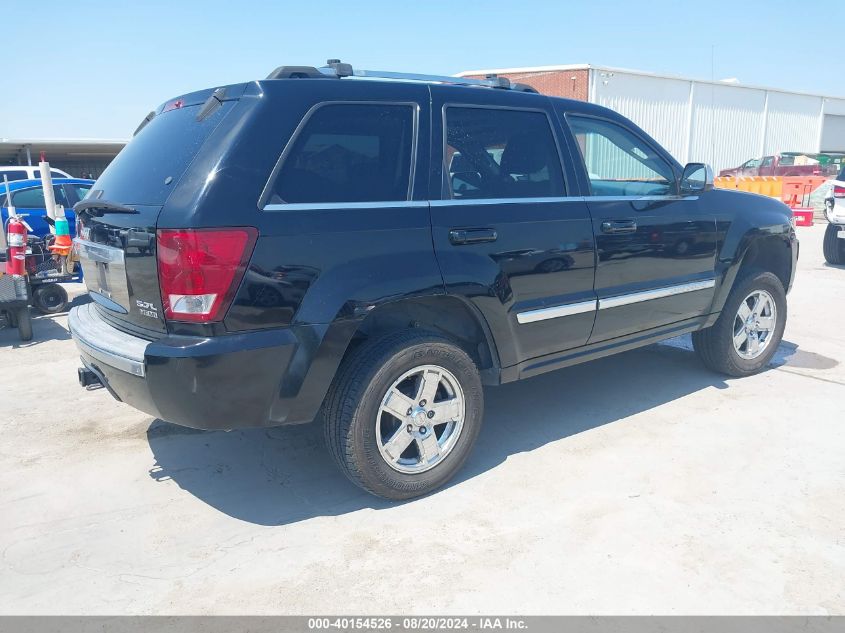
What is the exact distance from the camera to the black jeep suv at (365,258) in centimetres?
288

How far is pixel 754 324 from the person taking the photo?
530 centimetres

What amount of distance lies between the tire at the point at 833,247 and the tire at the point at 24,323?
10.9 meters

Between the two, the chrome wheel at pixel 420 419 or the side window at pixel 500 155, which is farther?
the side window at pixel 500 155

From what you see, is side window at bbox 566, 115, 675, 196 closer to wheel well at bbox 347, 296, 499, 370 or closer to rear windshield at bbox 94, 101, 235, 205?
wheel well at bbox 347, 296, 499, 370

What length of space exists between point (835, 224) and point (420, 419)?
9.48m

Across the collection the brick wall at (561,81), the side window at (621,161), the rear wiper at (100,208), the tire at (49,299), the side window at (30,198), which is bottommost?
the tire at (49,299)

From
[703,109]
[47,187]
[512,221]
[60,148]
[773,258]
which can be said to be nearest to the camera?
[512,221]

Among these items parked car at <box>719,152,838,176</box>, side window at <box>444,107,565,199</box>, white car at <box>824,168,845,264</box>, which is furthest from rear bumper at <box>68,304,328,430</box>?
parked car at <box>719,152,838,176</box>

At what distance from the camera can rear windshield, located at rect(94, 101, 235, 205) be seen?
3.07 m

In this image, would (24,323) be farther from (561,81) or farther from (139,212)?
(561,81)

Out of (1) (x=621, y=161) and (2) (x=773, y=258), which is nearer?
(1) (x=621, y=161)

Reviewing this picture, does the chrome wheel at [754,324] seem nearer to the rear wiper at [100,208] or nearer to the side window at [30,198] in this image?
the rear wiper at [100,208]

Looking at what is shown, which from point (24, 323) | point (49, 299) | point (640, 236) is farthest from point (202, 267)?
point (49, 299)

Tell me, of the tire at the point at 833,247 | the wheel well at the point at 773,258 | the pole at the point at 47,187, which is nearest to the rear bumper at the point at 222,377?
the wheel well at the point at 773,258
